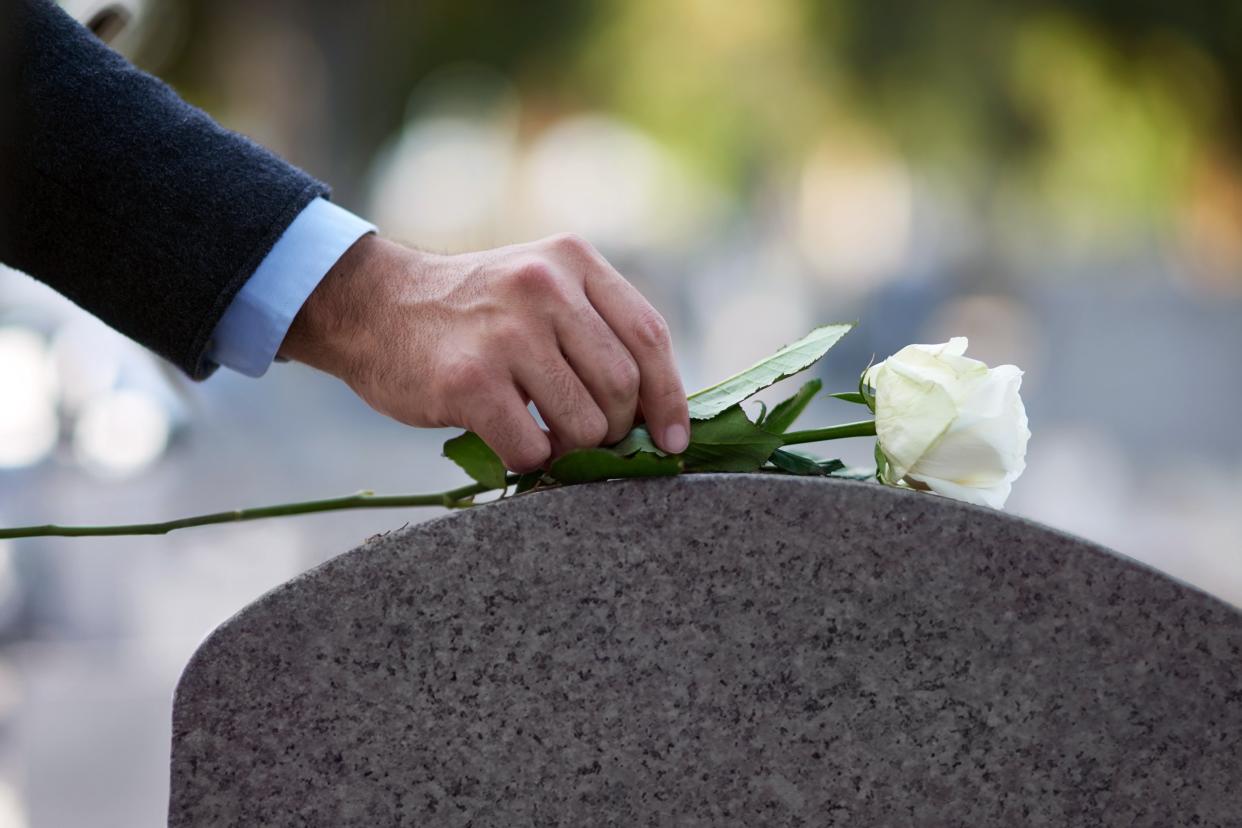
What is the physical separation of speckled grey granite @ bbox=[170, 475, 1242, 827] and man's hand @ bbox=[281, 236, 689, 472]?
0.15 ft

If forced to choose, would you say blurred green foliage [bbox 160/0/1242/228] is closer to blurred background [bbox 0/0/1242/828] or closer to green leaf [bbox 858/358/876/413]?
blurred background [bbox 0/0/1242/828]

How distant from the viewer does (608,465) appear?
0.76 meters

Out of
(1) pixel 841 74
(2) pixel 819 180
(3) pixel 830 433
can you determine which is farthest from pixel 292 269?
(2) pixel 819 180

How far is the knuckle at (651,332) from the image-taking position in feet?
2.50

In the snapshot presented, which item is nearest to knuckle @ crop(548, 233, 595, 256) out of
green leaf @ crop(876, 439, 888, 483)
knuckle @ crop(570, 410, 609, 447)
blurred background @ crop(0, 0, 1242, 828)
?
knuckle @ crop(570, 410, 609, 447)

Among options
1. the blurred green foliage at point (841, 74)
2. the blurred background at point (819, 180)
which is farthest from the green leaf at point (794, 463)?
the blurred green foliage at point (841, 74)

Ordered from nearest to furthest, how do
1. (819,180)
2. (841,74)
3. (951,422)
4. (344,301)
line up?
(951,422) → (344,301) → (841,74) → (819,180)

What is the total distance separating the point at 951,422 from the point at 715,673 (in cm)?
21

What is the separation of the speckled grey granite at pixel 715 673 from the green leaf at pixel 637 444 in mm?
27

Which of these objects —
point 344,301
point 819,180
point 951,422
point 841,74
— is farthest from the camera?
point 819,180

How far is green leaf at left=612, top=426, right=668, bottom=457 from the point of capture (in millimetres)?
771

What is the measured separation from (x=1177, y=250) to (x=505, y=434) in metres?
9.00

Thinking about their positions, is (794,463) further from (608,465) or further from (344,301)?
(344,301)

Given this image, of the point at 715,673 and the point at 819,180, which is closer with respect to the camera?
the point at 715,673
